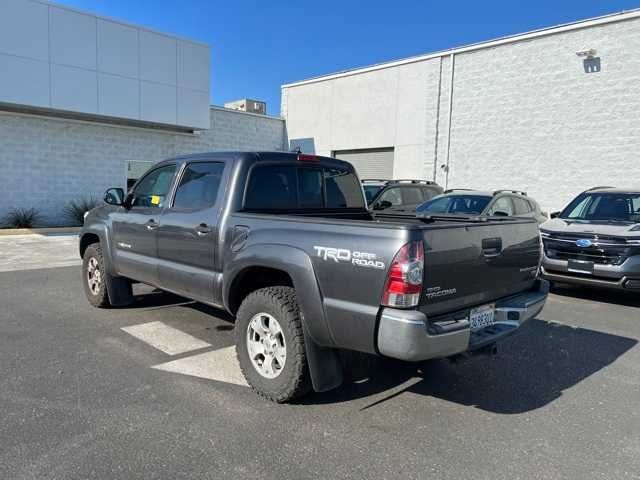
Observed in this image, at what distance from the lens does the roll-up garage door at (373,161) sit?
19719mm

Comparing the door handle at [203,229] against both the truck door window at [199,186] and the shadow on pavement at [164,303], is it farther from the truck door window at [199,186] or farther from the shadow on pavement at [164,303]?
the shadow on pavement at [164,303]

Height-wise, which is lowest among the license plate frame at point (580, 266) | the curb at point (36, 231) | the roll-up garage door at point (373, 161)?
the curb at point (36, 231)

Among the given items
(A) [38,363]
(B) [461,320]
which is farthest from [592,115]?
(A) [38,363]

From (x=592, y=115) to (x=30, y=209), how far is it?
55.5ft

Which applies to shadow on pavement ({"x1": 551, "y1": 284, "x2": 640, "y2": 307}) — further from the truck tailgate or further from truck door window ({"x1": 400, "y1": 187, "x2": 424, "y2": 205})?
truck door window ({"x1": 400, "y1": 187, "x2": 424, "y2": 205})

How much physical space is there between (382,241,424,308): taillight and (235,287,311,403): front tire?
849 millimetres

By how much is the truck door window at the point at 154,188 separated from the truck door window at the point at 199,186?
0.28m

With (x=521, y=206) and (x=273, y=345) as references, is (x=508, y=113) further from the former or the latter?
(x=273, y=345)

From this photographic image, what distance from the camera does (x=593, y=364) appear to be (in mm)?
4938

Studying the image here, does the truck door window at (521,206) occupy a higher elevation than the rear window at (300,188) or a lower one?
lower

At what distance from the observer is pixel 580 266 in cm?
757

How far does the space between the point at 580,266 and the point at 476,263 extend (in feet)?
16.0

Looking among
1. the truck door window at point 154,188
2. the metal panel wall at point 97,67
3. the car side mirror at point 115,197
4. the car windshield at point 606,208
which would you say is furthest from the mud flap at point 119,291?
the metal panel wall at point 97,67

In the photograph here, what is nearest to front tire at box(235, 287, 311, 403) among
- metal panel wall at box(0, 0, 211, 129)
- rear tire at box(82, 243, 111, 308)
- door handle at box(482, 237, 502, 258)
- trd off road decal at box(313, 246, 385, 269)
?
trd off road decal at box(313, 246, 385, 269)
